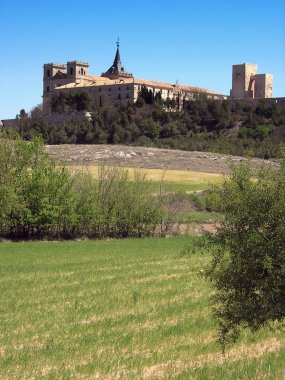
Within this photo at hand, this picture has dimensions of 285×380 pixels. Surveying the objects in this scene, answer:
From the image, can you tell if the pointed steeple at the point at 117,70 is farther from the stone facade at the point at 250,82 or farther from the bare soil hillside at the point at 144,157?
the bare soil hillside at the point at 144,157

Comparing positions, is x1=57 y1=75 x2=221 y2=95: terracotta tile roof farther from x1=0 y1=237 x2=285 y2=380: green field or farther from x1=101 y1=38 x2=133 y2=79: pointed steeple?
x1=0 y1=237 x2=285 y2=380: green field

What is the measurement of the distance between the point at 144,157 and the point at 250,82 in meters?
74.8

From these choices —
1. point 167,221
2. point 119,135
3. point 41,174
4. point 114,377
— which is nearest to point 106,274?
point 114,377

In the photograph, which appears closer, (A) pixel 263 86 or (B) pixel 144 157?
(B) pixel 144 157

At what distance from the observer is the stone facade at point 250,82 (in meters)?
147

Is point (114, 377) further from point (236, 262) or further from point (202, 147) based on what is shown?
point (202, 147)

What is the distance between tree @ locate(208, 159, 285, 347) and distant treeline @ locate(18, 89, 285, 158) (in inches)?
3412

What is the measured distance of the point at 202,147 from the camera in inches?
3925

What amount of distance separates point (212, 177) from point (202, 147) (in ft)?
97.2

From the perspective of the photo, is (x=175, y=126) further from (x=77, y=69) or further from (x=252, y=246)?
(x=252, y=246)

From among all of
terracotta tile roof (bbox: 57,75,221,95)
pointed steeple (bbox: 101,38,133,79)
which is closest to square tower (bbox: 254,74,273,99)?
terracotta tile roof (bbox: 57,75,221,95)

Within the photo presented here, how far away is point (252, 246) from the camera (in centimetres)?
955

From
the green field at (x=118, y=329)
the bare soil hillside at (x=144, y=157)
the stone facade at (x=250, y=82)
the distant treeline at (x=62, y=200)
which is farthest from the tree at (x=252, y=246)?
the stone facade at (x=250, y=82)

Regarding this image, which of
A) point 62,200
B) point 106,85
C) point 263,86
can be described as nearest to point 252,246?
point 62,200
